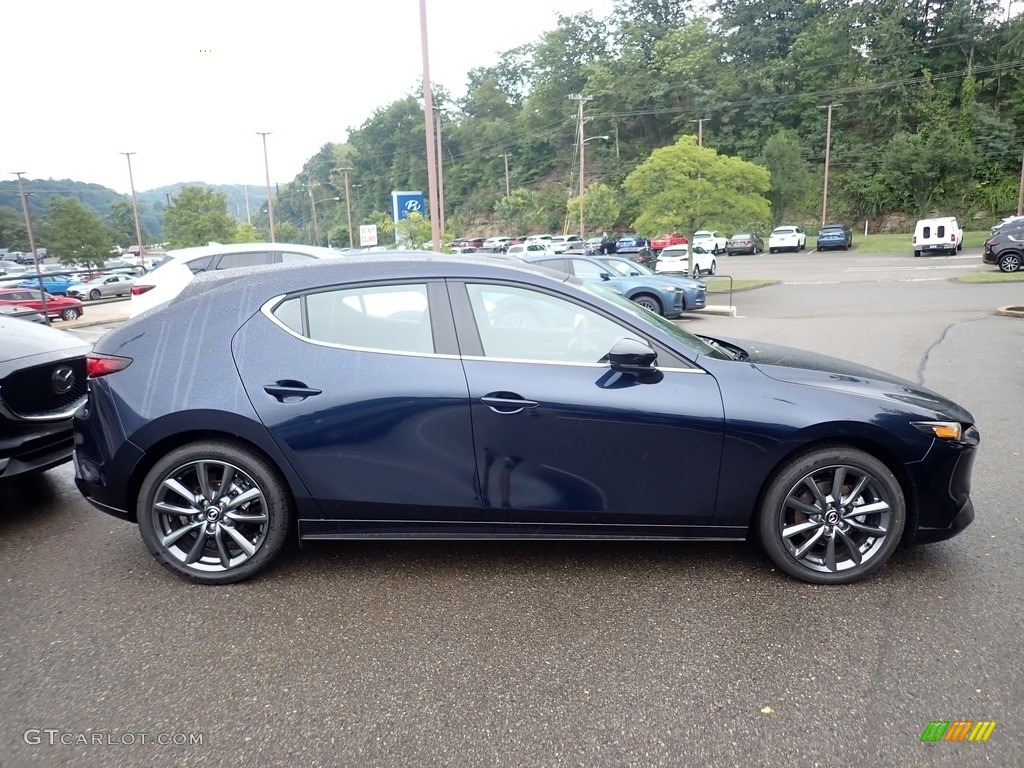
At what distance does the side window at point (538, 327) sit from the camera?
3602 millimetres

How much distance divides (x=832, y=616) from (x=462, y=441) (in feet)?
5.99

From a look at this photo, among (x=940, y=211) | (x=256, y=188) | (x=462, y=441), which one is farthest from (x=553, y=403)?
(x=256, y=188)

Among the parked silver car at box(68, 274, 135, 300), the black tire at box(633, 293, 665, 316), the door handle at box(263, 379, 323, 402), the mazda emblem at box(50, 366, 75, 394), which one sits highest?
the door handle at box(263, 379, 323, 402)

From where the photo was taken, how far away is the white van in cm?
3525

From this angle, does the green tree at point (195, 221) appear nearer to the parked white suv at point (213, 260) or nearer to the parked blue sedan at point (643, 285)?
the parked blue sedan at point (643, 285)

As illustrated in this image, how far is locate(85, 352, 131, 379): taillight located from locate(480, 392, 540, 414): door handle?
1.82 metres

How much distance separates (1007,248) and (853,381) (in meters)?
26.0

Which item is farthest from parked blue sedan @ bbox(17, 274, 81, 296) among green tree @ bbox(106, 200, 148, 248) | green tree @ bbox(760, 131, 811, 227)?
green tree @ bbox(760, 131, 811, 227)

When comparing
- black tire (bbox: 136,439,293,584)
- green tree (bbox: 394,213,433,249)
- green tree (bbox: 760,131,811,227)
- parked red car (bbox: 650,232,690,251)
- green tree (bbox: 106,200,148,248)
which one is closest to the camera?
black tire (bbox: 136,439,293,584)

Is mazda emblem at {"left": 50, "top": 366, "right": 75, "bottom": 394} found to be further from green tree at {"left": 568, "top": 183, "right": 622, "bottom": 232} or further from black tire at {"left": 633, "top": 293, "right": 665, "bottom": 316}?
green tree at {"left": 568, "top": 183, "right": 622, "bottom": 232}

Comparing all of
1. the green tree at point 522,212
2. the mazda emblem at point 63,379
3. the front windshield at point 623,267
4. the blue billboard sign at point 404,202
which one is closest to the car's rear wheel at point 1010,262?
the front windshield at point 623,267

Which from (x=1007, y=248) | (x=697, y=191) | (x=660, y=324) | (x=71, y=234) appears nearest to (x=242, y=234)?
(x=71, y=234)

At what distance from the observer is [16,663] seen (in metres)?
3.02

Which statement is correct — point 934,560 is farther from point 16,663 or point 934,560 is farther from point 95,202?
point 95,202
